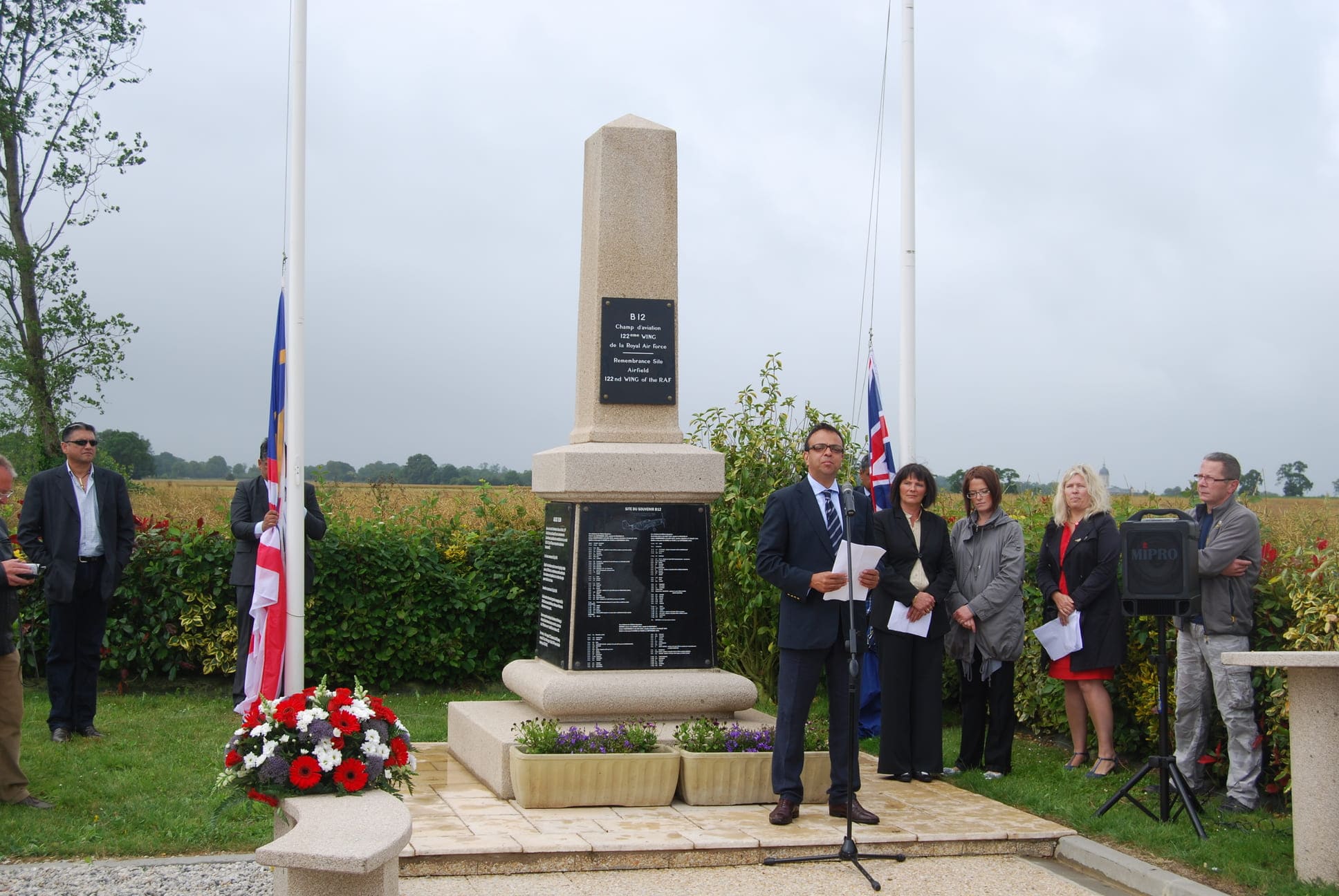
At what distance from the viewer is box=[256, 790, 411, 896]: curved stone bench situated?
3773mm

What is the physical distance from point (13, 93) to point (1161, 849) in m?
18.1

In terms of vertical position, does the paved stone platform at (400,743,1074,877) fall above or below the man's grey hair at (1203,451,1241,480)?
below

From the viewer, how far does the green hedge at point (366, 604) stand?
1034 centimetres

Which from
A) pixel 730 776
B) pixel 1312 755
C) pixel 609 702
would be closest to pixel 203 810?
pixel 609 702

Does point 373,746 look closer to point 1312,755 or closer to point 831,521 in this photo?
point 831,521

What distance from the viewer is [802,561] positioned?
650 cm

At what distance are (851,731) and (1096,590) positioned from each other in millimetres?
2105

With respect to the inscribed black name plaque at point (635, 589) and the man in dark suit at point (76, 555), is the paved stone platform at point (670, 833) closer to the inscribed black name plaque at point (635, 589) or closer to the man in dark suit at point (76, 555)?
the inscribed black name plaque at point (635, 589)

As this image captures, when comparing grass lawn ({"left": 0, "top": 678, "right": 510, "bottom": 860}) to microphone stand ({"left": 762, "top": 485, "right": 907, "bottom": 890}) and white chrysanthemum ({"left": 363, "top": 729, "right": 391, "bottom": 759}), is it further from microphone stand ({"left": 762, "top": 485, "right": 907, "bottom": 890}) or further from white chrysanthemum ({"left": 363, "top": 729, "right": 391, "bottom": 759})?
microphone stand ({"left": 762, "top": 485, "right": 907, "bottom": 890})

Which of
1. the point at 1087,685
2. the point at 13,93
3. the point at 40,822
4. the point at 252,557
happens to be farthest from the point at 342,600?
the point at 13,93

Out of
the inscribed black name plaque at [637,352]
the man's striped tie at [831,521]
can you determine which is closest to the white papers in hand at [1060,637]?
the man's striped tie at [831,521]

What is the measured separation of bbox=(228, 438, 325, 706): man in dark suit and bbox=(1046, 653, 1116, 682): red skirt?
5408 millimetres

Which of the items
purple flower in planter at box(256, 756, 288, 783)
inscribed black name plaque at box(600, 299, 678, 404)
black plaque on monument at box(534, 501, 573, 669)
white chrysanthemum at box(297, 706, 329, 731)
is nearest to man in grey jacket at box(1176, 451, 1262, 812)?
inscribed black name plaque at box(600, 299, 678, 404)

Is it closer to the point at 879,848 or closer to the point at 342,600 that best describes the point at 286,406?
the point at 342,600
